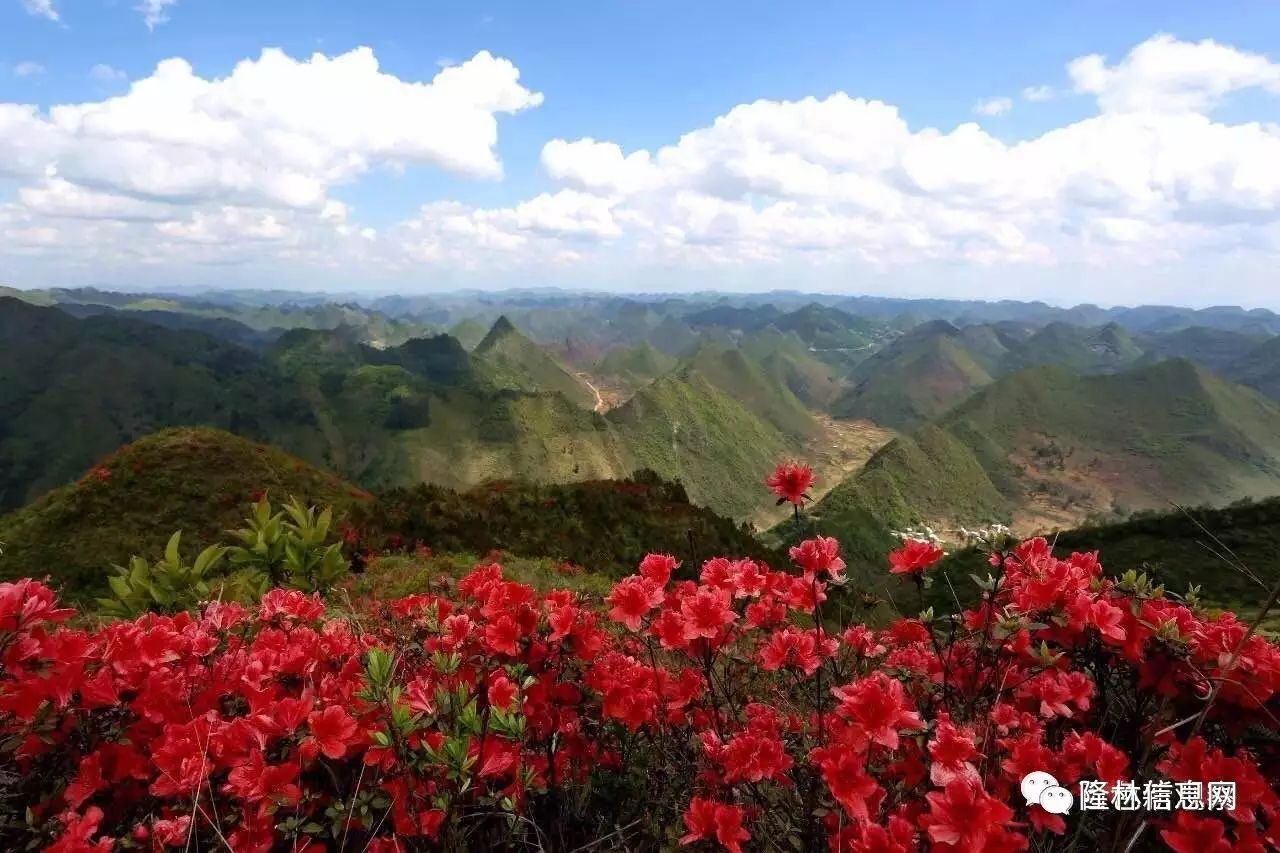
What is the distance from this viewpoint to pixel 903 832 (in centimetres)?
175

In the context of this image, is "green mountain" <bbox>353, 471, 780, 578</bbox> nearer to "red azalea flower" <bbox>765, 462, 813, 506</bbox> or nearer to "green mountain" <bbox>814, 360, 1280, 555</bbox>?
"red azalea flower" <bbox>765, 462, 813, 506</bbox>

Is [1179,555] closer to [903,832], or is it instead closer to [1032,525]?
[903,832]

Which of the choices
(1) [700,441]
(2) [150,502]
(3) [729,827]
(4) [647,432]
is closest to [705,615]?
(3) [729,827]

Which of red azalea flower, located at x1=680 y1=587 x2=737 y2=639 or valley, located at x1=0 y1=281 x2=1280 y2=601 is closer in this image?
red azalea flower, located at x1=680 y1=587 x2=737 y2=639

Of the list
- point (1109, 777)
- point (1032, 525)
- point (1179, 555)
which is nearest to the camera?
point (1109, 777)

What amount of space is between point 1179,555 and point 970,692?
3493 cm

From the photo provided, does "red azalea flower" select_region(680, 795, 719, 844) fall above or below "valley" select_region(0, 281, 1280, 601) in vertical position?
above

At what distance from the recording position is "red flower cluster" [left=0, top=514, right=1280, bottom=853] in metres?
1.93

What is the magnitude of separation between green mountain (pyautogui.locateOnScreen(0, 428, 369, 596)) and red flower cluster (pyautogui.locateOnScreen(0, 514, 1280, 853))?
515 inches

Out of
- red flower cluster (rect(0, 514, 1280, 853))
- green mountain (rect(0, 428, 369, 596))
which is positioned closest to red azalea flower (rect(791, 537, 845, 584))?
red flower cluster (rect(0, 514, 1280, 853))

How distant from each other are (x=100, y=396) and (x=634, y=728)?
492 ft

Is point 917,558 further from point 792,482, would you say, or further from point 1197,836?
point 1197,836

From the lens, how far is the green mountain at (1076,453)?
104562 mm

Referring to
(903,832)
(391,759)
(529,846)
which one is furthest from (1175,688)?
(391,759)
